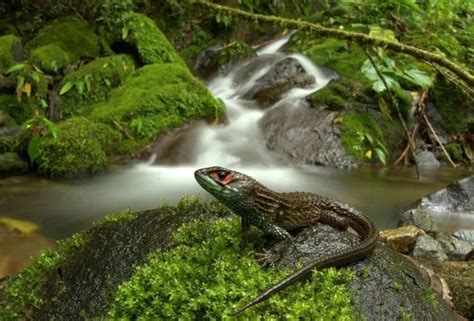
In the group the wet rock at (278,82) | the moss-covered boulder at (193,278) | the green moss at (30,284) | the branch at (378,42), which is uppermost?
the branch at (378,42)

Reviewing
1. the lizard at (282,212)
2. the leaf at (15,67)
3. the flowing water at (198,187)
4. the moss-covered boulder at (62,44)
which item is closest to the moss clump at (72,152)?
the flowing water at (198,187)

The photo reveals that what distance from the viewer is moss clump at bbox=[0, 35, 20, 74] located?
990 cm

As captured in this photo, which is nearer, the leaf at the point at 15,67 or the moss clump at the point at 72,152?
the moss clump at the point at 72,152

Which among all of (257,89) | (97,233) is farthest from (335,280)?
(257,89)

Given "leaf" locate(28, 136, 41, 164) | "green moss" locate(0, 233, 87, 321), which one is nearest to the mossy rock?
"leaf" locate(28, 136, 41, 164)

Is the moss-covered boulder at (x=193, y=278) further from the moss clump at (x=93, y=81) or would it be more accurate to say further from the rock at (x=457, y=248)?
the moss clump at (x=93, y=81)

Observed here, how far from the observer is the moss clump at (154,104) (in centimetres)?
1001

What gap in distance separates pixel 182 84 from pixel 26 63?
333 centimetres

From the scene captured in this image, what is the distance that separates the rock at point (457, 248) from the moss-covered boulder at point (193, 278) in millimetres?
2759

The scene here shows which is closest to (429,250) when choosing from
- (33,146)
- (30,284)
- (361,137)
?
(30,284)

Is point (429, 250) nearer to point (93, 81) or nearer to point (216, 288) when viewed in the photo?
point (216, 288)

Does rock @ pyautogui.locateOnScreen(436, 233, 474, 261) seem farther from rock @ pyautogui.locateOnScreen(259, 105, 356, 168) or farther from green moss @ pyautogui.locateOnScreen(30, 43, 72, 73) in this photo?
green moss @ pyautogui.locateOnScreen(30, 43, 72, 73)

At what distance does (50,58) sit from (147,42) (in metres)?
2.70

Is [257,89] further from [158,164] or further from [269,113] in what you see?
[158,164]
